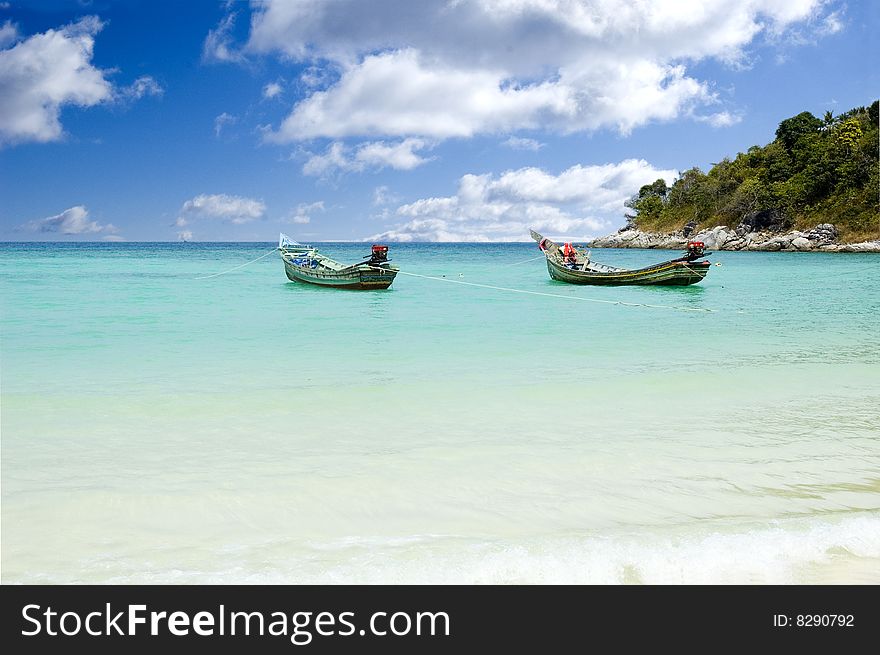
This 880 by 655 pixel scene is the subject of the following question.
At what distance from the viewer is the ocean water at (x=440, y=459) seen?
323cm

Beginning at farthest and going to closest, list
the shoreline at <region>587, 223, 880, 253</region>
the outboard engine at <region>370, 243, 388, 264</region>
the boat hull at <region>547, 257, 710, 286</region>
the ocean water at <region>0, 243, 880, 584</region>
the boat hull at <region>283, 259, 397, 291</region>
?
the shoreline at <region>587, 223, 880, 253</region>, the boat hull at <region>547, 257, 710, 286</region>, the outboard engine at <region>370, 243, 388, 264</region>, the boat hull at <region>283, 259, 397, 291</region>, the ocean water at <region>0, 243, 880, 584</region>

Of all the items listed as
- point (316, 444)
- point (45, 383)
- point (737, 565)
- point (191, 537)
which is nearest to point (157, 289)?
point (45, 383)

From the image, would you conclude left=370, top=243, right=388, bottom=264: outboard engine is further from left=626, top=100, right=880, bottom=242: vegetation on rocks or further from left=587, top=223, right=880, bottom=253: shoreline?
left=626, top=100, right=880, bottom=242: vegetation on rocks

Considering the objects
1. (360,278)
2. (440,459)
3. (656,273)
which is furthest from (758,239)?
(440,459)

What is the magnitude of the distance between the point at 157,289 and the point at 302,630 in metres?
25.4

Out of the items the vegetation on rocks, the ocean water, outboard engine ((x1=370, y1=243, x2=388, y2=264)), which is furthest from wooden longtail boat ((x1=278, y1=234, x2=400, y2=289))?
the vegetation on rocks

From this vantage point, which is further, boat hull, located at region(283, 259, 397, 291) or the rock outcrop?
the rock outcrop

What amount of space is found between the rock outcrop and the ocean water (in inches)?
2073

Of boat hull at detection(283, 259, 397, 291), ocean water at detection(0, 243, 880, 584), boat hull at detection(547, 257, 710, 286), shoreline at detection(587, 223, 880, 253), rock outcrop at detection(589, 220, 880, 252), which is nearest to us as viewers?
ocean water at detection(0, 243, 880, 584)

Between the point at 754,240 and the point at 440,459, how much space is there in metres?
69.3

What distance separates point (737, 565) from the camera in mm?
3117

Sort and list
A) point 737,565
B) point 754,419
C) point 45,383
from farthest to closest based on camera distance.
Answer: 1. point 45,383
2. point 754,419
3. point 737,565

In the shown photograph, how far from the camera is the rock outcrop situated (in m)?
56.7

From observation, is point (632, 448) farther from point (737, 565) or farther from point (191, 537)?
point (191, 537)
